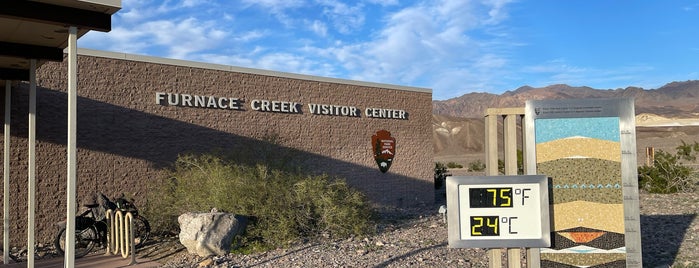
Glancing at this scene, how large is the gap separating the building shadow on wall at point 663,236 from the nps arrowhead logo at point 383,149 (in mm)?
9194

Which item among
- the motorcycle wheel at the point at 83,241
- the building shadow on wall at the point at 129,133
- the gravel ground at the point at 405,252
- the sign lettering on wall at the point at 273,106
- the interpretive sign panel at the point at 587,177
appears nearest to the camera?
the interpretive sign panel at the point at 587,177

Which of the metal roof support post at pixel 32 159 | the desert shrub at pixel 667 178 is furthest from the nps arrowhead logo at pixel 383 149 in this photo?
the metal roof support post at pixel 32 159

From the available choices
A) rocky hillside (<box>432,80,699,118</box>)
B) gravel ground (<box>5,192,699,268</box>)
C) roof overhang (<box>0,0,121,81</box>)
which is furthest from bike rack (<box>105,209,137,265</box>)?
rocky hillside (<box>432,80,699,118</box>)

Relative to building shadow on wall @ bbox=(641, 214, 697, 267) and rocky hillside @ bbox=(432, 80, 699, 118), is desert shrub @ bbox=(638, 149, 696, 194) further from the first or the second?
rocky hillside @ bbox=(432, 80, 699, 118)

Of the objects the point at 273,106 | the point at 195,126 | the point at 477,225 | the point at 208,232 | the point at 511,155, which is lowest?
the point at 208,232

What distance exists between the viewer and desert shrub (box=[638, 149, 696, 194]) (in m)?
21.1

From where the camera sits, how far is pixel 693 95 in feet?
552

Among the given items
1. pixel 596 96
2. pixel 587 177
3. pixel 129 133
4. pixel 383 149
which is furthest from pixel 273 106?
pixel 596 96

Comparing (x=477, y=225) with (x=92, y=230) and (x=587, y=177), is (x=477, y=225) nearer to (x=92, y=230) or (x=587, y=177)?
(x=587, y=177)

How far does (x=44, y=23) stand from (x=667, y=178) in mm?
19994

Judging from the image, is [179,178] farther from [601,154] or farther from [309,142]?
[601,154]

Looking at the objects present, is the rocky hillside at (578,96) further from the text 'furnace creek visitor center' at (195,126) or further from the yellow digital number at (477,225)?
the yellow digital number at (477,225)

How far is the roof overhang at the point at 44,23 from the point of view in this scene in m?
7.98

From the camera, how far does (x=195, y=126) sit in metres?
16.8
